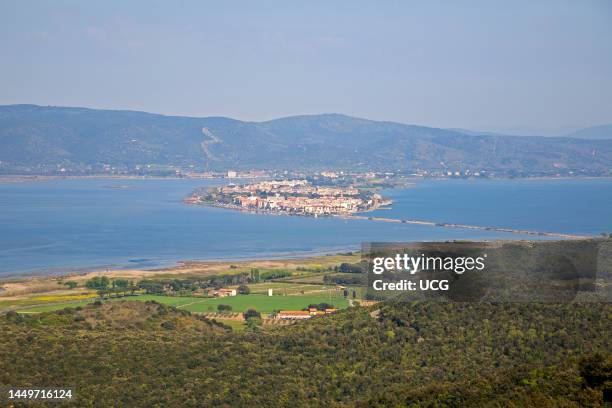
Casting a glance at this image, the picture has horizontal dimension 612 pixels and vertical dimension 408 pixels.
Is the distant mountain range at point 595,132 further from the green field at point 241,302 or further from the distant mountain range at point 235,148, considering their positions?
the green field at point 241,302

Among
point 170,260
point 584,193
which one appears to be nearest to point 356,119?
point 584,193

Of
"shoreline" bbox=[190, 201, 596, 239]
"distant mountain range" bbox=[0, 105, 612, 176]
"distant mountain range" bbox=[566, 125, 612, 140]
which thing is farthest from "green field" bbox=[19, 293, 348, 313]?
"distant mountain range" bbox=[566, 125, 612, 140]

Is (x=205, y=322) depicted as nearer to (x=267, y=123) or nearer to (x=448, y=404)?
(x=448, y=404)

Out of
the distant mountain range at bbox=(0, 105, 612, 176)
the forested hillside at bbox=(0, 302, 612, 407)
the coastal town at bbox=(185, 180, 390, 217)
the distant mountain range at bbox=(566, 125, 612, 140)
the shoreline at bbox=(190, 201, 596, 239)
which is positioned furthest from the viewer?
the distant mountain range at bbox=(566, 125, 612, 140)

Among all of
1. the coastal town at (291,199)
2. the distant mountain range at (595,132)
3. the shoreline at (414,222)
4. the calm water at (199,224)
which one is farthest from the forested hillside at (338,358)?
the distant mountain range at (595,132)

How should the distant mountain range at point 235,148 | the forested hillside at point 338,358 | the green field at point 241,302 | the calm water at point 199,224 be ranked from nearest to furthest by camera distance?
the forested hillside at point 338,358, the green field at point 241,302, the calm water at point 199,224, the distant mountain range at point 235,148

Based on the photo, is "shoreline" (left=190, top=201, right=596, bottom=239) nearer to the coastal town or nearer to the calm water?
the coastal town

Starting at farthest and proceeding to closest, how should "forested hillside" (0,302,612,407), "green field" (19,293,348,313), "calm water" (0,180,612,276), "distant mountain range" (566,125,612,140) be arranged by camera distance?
"distant mountain range" (566,125,612,140), "calm water" (0,180,612,276), "green field" (19,293,348,313), "forested hillside" (0,302,612,407)

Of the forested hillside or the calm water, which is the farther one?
the calm water
